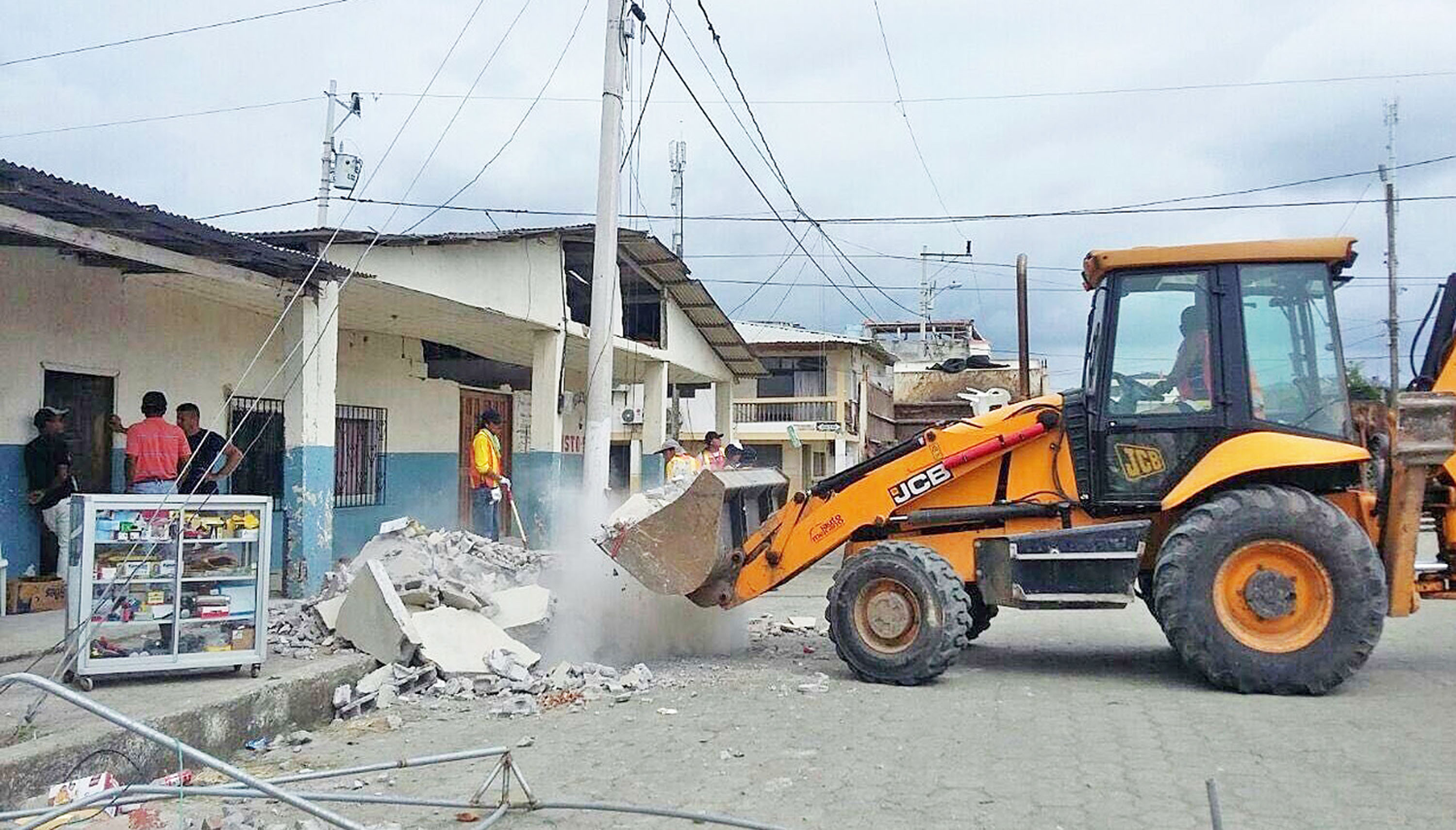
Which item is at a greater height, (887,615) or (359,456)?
(359,456)

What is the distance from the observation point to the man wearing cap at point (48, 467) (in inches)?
344

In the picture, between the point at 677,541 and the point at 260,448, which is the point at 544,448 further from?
the point at 677,541

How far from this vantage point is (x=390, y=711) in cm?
702

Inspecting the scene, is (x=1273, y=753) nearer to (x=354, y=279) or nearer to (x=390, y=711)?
(x=390, y=711)

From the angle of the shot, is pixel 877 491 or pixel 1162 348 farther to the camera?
pixel 877 491

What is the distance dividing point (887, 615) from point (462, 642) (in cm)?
299

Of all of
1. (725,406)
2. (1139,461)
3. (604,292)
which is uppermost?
(604,292)

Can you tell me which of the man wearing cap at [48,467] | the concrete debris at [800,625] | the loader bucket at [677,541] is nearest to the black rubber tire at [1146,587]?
the loader bucket at [677,541]

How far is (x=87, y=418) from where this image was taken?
9.53 metres

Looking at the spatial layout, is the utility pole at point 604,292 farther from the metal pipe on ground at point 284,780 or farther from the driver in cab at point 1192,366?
the metal pipe on ground at point 284,780

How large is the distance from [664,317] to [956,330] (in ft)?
108

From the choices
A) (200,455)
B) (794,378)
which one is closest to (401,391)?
(200,455)

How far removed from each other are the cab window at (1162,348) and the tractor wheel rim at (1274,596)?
1011 millimetres

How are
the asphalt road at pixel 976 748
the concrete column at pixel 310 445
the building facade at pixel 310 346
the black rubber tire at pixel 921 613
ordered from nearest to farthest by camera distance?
1. the asphalt road at pixel 976 748
2. the black rubber tire at pixel 921 613
3. the building facade at pixel 310 346
4. the concrete column at pixel 310 445
